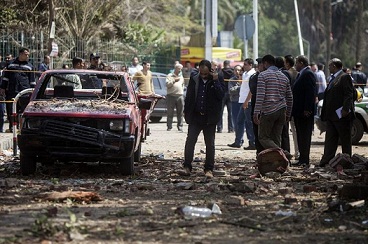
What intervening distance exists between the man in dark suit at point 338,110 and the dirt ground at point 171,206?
1.06m

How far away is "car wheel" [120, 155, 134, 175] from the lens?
1399 cm

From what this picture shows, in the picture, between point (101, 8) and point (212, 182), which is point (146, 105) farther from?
point (101, 8)

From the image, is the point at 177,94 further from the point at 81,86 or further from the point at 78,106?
the point at 78,106

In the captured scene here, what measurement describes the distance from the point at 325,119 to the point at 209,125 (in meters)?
2.68

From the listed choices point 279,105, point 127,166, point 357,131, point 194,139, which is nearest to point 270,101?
point 279,105

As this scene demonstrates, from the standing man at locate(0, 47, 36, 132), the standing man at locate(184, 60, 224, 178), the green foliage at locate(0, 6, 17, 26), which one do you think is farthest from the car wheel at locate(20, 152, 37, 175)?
the green foliage at locate(0, 6, 17, 26)

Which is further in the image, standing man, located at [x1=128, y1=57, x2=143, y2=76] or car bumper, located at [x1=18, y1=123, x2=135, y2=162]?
standing man, located at [x1=128, y1=57, x2=143, y2=76]

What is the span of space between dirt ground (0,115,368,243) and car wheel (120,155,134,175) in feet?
0.40

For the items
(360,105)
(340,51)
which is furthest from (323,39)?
(360,105)

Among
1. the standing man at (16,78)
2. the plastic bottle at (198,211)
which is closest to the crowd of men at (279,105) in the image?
the standing man at (16,78)

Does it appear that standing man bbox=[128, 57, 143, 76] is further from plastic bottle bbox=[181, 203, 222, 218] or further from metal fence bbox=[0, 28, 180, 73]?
plastic bottle bbox=[181, 203, 222, 218]

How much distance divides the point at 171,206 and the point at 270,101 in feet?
15.2

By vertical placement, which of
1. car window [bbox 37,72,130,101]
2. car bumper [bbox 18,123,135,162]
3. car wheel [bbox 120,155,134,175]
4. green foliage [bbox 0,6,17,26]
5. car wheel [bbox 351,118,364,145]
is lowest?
car wheel [bbox 351,118,364,145]

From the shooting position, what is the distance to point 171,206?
10742mm
